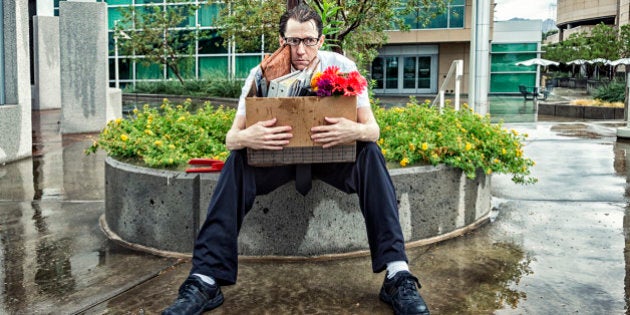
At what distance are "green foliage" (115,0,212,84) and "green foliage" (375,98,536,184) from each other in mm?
23366

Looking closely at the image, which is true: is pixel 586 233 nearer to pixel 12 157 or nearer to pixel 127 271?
pixel 127 271

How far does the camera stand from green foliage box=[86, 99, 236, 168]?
4.85 metres

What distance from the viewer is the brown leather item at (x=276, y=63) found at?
3855mm

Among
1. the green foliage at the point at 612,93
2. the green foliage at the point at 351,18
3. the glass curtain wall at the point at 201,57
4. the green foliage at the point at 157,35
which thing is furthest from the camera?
the glass curtain wall at the point at 201,57

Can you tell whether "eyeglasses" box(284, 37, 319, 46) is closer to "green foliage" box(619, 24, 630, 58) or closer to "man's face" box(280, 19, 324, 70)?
"man's face" box(280, 19, 324, 70)

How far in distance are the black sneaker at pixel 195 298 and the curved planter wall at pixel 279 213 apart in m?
0.89

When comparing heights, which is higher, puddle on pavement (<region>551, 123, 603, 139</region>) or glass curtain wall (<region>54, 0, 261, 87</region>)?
glass curtain wall (<region>54, 0, 261, 87</region>)

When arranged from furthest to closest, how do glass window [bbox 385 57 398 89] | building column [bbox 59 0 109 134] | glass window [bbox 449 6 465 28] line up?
glass window [bbox 385 57 398 89] → glass window [bbox 449 6 465 28] → building column [bbox 59 0 109 134]

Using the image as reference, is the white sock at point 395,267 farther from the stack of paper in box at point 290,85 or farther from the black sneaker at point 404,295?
the stack of paper in box at point 290,85

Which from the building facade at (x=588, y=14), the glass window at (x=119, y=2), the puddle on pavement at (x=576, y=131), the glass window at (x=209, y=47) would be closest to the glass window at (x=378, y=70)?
the glass window at (x=209, y=47)

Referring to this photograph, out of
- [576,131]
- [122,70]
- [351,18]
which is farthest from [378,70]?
[351,18]

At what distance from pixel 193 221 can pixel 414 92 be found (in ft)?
135

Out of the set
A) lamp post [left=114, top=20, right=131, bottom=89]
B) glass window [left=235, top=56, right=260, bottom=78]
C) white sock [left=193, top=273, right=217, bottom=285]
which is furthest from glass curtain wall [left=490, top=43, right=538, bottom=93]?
white sock [left=193, top=273, right=217, bottom=285]

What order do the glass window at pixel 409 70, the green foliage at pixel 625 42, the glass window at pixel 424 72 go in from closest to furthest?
the glass window at pixel 424 72 < the glass window at pixel 409 70 < the green foliage at pixel 625 42
